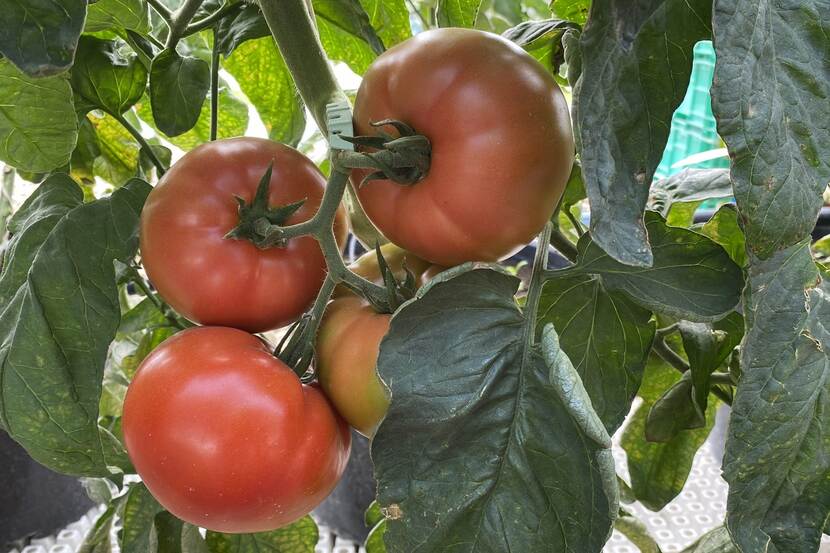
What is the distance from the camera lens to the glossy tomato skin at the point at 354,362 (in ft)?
1.42

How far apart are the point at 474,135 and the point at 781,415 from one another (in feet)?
0.65

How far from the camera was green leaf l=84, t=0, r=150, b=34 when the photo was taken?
0.56 meters

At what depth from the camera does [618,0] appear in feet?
1.04

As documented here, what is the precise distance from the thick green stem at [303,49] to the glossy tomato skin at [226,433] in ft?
0.51

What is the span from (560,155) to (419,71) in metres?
0.08

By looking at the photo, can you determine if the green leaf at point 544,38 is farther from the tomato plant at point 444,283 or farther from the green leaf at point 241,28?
the green leaf at point 241,28

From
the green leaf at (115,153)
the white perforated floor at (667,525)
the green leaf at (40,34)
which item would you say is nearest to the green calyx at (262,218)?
the green leaf at (40,34)

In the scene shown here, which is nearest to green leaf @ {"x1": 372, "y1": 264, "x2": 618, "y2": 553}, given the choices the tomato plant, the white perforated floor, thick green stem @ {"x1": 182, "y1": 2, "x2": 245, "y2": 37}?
the tomato plant

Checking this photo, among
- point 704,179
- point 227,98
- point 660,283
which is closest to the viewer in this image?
point 660,283

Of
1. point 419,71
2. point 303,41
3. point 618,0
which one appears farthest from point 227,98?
point 618,0

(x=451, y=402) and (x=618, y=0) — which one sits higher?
(x=618, y=0)

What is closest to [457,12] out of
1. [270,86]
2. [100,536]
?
A: [270,86]

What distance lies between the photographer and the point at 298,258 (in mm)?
465

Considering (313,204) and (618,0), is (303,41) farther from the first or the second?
(618,0)
